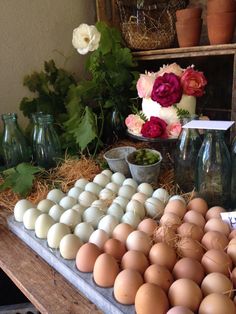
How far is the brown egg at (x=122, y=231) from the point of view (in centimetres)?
57

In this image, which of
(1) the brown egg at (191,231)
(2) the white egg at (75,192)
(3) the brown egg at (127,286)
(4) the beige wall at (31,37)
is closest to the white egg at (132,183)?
(2) the white egg at (75,192)

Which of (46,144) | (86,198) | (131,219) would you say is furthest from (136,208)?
(46,144)

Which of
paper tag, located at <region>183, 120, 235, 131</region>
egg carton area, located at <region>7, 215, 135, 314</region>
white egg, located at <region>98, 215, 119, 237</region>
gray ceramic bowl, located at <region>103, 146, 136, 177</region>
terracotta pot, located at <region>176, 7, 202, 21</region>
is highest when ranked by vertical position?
terracotta pot, located at <region>176, 7, 202, 21</region>

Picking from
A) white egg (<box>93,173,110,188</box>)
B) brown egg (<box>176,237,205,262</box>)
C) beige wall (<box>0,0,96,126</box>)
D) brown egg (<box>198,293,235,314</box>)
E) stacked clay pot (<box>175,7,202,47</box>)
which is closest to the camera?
brown egg (<box>198,293,235,314</box>)

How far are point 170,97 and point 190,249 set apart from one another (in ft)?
1.48

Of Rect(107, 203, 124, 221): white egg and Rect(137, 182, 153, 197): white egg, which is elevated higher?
Rect(137, 182, 153, 197): white egg

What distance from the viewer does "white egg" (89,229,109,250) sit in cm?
56

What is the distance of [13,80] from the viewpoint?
Answer: 44.3 inches

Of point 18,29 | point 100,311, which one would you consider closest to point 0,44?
point 18,29

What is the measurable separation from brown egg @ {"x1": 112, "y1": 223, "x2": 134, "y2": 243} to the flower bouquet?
326mm

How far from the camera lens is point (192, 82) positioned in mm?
843

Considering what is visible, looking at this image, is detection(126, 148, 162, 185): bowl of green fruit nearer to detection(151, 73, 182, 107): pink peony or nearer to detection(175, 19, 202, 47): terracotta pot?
detection(151, 73, 182, 107): pink peony

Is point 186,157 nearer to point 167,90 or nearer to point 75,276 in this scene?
point 167,90

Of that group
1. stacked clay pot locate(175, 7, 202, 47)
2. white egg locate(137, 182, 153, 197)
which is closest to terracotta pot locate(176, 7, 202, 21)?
stacked clay pot locate(175, 7, 202, 47)
